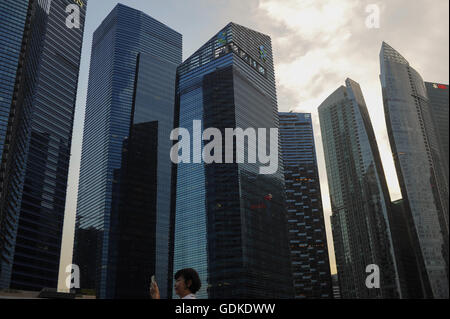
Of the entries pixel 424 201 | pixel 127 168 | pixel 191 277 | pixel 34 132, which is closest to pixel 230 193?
pixel 127 168

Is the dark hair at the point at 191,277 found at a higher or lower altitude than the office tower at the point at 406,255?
lower

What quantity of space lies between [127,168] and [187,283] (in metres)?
171

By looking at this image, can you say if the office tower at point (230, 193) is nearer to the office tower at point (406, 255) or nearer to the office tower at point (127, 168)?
the office tower at point (127, 168)

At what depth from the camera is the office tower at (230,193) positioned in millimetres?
131375

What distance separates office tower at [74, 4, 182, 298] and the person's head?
5981 inches

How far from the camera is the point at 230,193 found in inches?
5433

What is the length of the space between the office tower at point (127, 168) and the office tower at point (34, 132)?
602 inches

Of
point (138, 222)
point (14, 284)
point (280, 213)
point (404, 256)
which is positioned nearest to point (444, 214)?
point (404, 256)

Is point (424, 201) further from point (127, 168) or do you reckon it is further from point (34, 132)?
point (34, 132)

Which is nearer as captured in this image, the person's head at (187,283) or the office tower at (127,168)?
the person's head at (187,283)

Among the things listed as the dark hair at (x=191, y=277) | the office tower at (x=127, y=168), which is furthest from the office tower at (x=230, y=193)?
the dark hair at (x=191, y=277)

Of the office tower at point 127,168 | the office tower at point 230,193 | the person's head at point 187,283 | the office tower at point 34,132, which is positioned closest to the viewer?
the person's head at point 187,283

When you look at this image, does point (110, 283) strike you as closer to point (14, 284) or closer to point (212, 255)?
point (14, 284)
